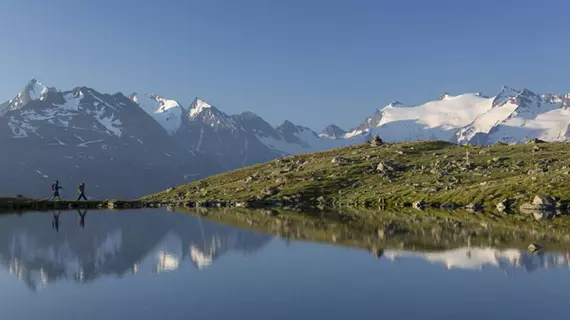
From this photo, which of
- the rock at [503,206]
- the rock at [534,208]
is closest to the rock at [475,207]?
the rock at [503,206]

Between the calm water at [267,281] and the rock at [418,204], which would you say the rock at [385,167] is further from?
the calm water at [267,281]

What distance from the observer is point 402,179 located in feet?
434

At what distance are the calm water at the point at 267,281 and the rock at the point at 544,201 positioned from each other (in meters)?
55.4

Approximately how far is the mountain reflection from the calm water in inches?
5.3

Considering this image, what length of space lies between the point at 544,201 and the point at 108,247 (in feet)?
244

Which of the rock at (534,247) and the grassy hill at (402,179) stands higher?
the grassy hill at (402,179)

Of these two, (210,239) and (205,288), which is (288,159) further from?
(205,288)

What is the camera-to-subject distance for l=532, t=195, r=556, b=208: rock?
90.8m

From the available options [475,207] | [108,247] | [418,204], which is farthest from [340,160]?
[108,247]

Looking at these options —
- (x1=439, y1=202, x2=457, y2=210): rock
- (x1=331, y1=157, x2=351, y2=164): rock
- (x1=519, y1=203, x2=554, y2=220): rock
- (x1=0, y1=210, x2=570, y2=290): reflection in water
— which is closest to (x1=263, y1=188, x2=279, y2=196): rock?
(x1=331, y1=157, x2=351, y2=164): rock

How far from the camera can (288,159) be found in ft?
606

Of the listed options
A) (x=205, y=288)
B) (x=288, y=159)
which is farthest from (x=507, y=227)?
→ (x=288, y=159)

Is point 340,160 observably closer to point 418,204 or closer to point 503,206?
point 418,204

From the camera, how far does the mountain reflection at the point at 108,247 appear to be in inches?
1436
